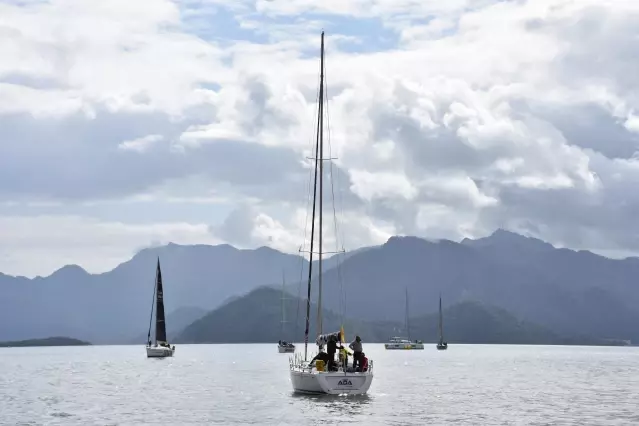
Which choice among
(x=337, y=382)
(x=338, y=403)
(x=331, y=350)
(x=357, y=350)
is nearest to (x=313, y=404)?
(x=338, y=403)

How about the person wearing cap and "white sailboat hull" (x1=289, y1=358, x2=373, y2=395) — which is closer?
"white sailboat hull" (x1=289, y1=358, x2=373, y2=395)

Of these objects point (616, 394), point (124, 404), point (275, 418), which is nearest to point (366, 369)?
point (275, 418)

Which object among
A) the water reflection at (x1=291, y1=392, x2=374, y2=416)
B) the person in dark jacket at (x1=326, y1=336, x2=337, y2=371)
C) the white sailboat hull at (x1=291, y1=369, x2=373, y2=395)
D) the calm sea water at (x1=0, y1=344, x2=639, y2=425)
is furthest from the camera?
the person in dark jacket at (x1=326, y1=336, x2=337, y2=371)

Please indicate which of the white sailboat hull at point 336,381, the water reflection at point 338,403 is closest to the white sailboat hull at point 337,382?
the white sailboat hull at point 336,381

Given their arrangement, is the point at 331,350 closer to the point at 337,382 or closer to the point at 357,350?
the point at 357,350

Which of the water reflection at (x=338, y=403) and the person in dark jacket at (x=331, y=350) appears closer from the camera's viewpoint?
the water reflection at (x=338, y=403)

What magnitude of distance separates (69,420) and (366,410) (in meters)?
21.2

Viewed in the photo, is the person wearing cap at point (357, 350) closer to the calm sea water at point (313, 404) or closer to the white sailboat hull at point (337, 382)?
the white sailboat hull at point (337, 382)

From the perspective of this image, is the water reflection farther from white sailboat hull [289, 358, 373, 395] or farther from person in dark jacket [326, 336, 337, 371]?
Result: person in dark jacket [326, 336, 337, 371]

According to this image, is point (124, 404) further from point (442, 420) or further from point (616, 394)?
point (616, 394)

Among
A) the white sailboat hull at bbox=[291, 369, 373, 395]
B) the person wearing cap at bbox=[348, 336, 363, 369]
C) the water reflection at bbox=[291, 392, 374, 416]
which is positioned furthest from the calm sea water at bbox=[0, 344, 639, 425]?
the person wearing cap at bbox=[348, 336, 363, 369]

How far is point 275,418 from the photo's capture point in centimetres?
6838

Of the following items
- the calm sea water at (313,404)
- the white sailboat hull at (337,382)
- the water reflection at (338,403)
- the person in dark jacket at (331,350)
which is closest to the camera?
the calm sea water at (313,404)

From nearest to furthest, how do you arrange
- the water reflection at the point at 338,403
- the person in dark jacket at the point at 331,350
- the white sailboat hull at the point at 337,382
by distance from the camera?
the water reflection at the point at 338,403 < the white sailboat hull at the point at 337,382 < the person in dark jacket at the point at 331,350
